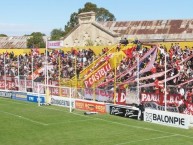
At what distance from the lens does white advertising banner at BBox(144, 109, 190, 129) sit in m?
22.9

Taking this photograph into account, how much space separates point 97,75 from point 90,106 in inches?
238

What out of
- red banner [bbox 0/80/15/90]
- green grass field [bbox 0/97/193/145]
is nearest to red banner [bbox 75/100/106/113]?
green grass field [bbox 0/97/193/145]

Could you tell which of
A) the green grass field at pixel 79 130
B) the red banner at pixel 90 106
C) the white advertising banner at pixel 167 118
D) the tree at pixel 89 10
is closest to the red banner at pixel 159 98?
the white advertising banner at pixel 167 118

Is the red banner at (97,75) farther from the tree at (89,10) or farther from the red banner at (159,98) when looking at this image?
the tree at (89,10)

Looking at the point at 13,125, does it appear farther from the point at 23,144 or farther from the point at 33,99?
the point at 33,99

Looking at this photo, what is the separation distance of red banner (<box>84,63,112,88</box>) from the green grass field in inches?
238

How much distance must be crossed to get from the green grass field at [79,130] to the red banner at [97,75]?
6.06 meters

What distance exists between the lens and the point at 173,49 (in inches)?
1300

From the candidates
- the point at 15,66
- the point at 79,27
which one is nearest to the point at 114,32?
the point at 79,27

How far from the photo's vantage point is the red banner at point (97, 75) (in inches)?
1389

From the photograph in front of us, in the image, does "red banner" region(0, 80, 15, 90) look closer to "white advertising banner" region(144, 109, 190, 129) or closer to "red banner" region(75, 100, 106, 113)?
"red banner" region(75, 100, 106, 113)

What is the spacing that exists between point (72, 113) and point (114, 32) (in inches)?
1322

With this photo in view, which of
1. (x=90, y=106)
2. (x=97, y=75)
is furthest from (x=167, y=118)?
(x=97, y=75)

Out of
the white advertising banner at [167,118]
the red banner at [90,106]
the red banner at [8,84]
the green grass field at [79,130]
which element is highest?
the red banner at [8,84]
